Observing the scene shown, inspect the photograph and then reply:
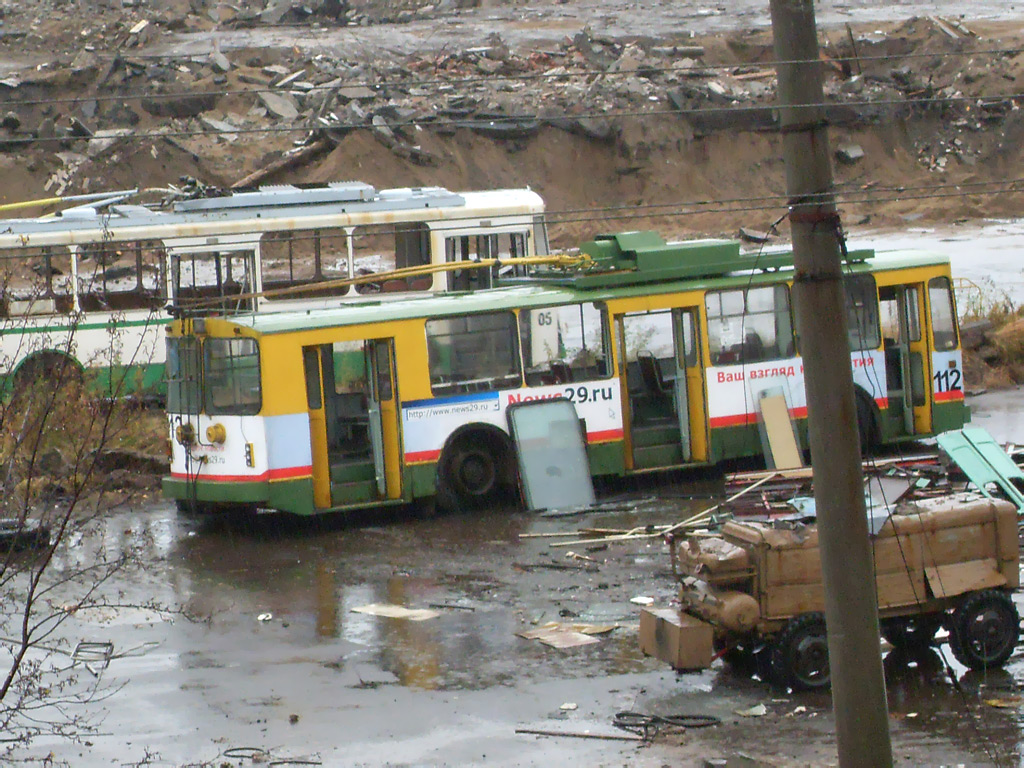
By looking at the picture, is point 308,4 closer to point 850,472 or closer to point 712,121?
point 712,121

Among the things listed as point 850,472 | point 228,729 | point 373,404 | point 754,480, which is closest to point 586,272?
point 373,404

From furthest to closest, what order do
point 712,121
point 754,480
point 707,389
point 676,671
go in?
1. point 712,121
2. point 707,389
3. point 754,480
4. point 676,671

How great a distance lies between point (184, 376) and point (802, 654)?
8.80 m

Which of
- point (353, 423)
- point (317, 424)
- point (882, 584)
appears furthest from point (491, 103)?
point (882, 584)

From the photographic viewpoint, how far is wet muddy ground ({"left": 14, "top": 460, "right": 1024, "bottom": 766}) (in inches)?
383

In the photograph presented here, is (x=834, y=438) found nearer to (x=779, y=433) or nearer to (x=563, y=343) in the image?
(x=563, y=343)

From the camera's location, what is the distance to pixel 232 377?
16.6 meters

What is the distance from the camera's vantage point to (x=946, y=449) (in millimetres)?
15430

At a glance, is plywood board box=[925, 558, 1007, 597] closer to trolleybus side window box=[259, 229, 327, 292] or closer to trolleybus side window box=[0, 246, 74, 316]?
trolleybus side window box=[0, 246, 74, 316]

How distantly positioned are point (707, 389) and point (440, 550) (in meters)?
4.35

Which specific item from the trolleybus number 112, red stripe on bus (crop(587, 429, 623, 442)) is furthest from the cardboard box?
the trolleybus number 112

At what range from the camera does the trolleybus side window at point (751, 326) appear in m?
18.3

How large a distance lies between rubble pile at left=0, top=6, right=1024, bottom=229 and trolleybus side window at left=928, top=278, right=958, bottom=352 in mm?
25471

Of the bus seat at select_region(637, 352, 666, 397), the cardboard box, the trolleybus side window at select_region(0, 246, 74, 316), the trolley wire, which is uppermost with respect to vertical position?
the trolleybus side window at select_region(0, 246, 74, 316)
